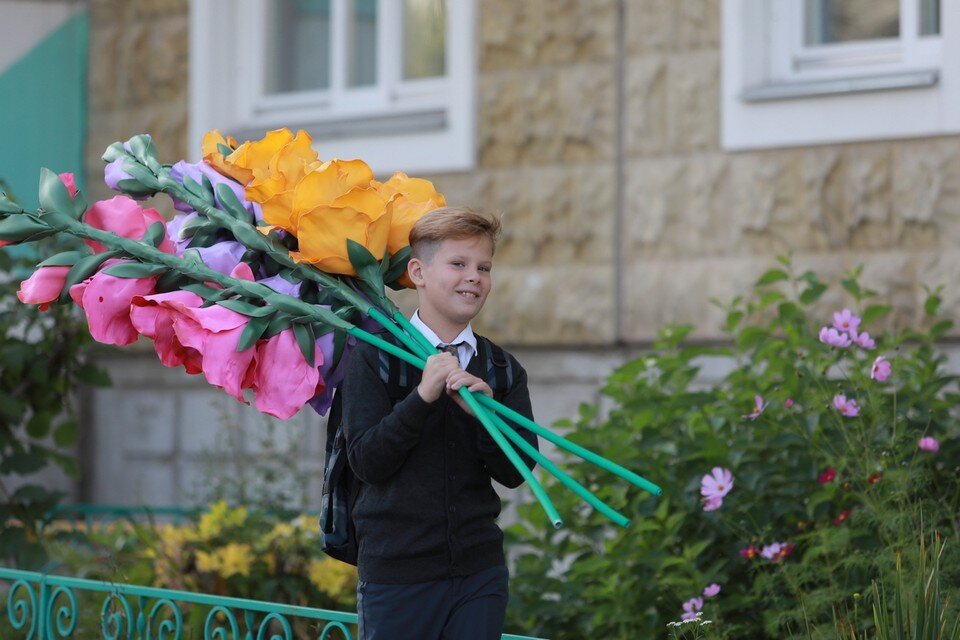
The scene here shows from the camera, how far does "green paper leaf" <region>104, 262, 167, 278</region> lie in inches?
108

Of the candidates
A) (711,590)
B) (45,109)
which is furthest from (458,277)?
(45,109)

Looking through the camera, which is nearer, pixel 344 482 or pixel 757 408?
pixel 344 482

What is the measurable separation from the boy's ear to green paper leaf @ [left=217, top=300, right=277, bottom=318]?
10.5 inches

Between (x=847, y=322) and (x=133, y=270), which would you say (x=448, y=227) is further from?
(x=847, y=322)

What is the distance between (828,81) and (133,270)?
3376mm

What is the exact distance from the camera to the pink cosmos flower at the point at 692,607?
3410mm

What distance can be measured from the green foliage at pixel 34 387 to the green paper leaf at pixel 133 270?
2.43m

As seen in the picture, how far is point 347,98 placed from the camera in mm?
6730

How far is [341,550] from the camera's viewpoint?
271 centimetres

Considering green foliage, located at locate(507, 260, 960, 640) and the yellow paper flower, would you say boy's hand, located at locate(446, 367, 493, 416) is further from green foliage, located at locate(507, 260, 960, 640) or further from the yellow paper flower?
green foliage, located at locate(507, 260, 960, 640)

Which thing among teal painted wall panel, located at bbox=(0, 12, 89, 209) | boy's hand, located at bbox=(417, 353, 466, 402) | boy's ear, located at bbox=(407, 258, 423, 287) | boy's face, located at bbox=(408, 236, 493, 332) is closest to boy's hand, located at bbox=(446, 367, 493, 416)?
boy's hand, located at bbox=(417, 353, 466, 402)

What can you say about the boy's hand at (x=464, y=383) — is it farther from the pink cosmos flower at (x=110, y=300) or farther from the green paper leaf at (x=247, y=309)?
the pink cosmos flower at (x=110, y=300)

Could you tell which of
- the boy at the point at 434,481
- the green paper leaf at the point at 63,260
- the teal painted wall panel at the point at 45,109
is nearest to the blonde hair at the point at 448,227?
the boy at the point at 434,481

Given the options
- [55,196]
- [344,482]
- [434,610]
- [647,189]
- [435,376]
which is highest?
[647,189]
